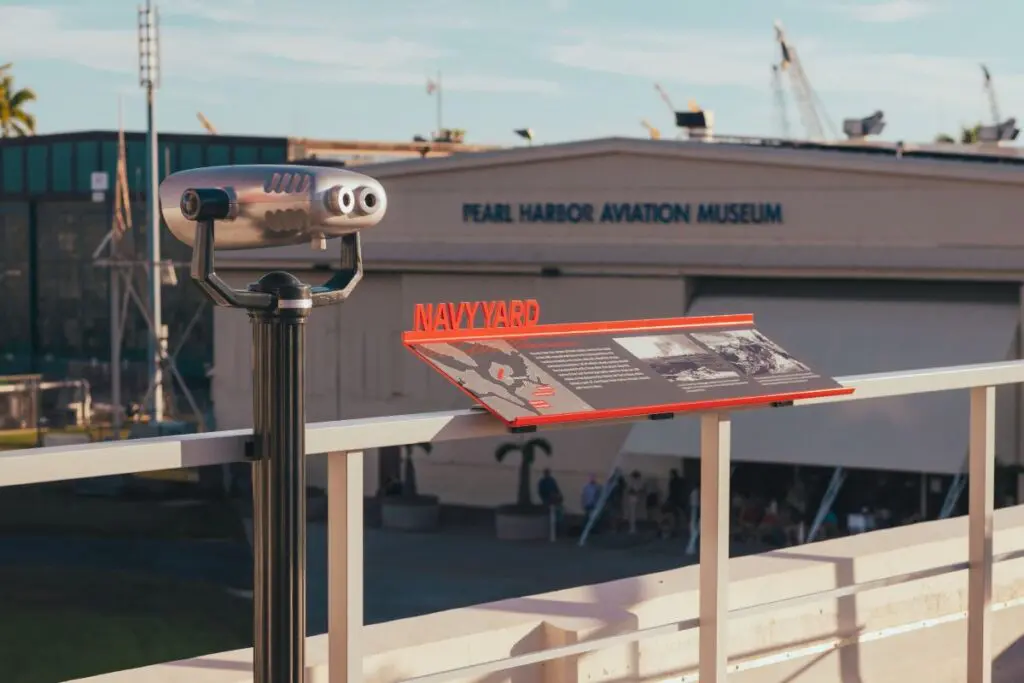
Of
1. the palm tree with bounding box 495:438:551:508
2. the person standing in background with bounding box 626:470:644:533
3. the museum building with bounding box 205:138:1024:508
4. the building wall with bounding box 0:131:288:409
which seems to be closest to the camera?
the museum building with bounding box 205:138:1024:508

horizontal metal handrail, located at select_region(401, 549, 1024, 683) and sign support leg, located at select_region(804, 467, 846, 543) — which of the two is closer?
horizontal metal handrail, located at select_region(401, 549, 1024, 683)

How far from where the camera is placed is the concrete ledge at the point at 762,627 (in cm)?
380

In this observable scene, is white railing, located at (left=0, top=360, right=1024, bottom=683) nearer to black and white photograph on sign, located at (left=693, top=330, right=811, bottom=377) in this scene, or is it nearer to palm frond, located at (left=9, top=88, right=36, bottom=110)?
black and white photograph on sign, located at (left=693, top=330, right=811, bottom=377)

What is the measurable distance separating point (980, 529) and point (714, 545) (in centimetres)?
112

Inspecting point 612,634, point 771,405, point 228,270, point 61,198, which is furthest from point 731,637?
point 61,198

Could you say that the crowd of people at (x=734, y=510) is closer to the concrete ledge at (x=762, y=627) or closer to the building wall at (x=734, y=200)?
the building wall at (x=734, y=200)

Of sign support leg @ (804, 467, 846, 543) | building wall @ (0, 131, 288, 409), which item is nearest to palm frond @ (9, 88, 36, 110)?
building wall @ (0, 131, 288, 409)

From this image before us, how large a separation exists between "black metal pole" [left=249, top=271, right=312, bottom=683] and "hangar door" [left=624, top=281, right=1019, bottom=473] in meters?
24.0

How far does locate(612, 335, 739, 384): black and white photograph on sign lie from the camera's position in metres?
3.63

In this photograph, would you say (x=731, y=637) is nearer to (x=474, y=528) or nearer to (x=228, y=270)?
(x=474, y=528)

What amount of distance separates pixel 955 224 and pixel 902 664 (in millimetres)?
25255

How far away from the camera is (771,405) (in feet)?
12.4

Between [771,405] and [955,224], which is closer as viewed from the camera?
[771,405]

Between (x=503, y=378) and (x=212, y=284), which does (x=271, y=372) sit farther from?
(x=503, y=378)
